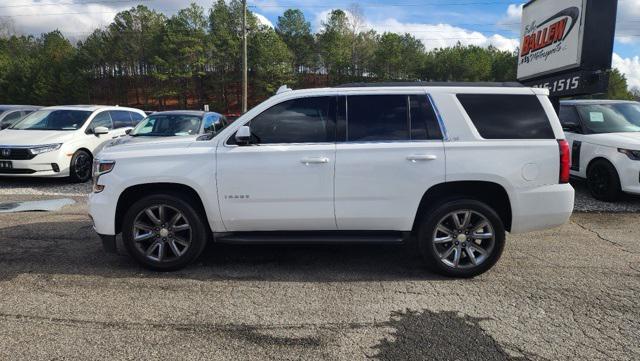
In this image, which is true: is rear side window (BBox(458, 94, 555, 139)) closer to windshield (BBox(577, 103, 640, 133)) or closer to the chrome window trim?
the chrome window trim

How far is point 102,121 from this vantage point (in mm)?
10453

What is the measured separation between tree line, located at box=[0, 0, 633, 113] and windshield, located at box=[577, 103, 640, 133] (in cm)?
5557

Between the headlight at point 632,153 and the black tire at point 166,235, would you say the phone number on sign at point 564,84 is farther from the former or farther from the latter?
the black tire at point 166,235

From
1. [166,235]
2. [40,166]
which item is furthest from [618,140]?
[40,166]

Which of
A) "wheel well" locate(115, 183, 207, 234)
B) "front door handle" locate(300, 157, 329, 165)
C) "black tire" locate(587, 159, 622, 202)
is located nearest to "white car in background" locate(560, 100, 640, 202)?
"black tire" locate(587, 159, 622, 202)

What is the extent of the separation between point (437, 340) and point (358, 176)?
63.3 inches

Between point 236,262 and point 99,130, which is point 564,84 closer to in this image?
point 236,262

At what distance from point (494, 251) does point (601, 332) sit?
115cm

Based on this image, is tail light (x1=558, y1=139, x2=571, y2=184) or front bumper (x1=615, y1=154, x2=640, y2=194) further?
front bumper (x1=615, y1=154, x2=640, y2=194)

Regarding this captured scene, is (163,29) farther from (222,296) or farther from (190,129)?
(222,296)

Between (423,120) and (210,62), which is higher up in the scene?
(210,62)

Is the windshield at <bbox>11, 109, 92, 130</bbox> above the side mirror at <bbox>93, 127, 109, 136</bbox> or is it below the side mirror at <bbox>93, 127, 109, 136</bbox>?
above

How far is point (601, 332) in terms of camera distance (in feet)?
10.6

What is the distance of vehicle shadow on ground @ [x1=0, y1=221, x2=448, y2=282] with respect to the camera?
4332 millimetres
